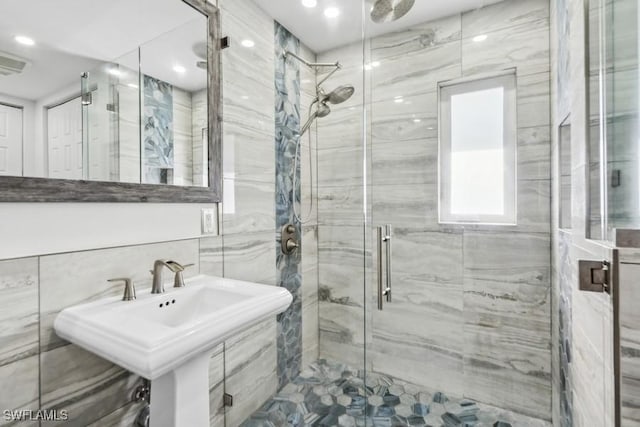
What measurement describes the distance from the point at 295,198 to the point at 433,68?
1.11 m

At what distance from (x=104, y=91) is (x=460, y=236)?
5.68 feet

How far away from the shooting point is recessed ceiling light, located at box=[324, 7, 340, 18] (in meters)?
1.84

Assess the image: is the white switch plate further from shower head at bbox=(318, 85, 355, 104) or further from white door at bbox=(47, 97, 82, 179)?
shower head at bbox=(318, 85, 355, 104)

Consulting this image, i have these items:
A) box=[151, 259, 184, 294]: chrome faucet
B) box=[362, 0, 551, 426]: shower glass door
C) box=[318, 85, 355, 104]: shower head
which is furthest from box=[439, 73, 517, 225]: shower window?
box=[151, 259, 184, 294]: chrome faucet

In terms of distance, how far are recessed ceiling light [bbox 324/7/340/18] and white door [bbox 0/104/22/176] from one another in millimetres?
1604

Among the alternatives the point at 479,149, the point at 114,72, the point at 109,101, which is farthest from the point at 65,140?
the point at 479,149

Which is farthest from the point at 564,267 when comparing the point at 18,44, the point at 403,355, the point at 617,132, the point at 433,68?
the point at 18,44

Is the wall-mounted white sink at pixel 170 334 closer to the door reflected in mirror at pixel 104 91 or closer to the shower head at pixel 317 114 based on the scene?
the door reflected in mirror at pixel 104 91

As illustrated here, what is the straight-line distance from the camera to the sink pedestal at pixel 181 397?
94 centimetres

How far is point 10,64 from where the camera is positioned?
912mm

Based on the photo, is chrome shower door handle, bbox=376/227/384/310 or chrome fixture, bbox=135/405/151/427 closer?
chrome fixture, bbox=135/405/151/427

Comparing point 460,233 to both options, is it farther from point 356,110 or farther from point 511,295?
point 356,110

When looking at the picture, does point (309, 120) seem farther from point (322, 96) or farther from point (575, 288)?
point (575, 288)

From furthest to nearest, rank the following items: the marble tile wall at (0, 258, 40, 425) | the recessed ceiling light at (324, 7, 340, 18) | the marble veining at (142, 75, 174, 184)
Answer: the recessed ceiling light at (324, 7, 340, 18), the marble veining at (142, 75, 174, 184), the marble tile wall at (0, 258, 40, 425)
